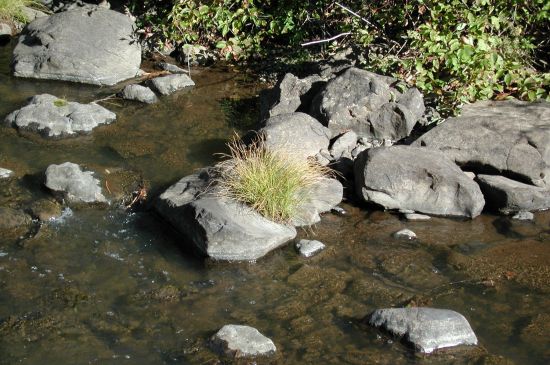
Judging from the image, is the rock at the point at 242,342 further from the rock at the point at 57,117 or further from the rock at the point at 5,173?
the rock at the point at 57,117

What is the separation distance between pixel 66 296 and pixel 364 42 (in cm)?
721

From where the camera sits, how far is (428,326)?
21.3ft

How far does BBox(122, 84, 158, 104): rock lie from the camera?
1162 cm

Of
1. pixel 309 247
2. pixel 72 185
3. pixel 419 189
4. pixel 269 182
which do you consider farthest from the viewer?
pixel 419 189

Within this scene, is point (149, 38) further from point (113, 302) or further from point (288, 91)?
point (113, 302)

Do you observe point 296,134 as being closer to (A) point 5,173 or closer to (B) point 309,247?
(B) point 309,247

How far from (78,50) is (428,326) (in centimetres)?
821

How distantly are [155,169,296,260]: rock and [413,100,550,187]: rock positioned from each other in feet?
9.26

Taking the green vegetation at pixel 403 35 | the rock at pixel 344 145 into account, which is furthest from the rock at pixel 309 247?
the green vegetation at pixel 403 35

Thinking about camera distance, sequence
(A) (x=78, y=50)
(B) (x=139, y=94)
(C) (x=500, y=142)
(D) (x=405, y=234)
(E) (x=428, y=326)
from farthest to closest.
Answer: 1. (A) (x=78, y=50)
2. (B) (x=139, y=94)
3. (C) (x=500, y=142)
4. (D) (x=405, y=234)
5. (E) (x=428, y=326)

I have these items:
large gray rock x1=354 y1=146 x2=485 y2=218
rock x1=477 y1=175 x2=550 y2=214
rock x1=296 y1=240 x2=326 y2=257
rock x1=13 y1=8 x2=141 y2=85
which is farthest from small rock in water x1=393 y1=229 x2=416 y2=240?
rock x1=13 y1=8 x2=141 y2=85

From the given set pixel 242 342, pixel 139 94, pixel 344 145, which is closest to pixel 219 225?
pixel 242 342

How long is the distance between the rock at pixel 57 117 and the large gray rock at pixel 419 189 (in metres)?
4.18

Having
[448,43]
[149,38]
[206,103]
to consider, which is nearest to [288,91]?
[206,103]
